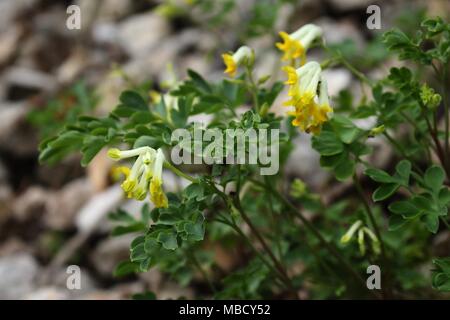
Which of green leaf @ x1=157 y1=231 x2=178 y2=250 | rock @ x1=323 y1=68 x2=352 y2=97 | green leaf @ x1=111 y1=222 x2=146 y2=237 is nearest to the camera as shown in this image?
green leaf @ x1=157 y1=231 x2=178 y2=250

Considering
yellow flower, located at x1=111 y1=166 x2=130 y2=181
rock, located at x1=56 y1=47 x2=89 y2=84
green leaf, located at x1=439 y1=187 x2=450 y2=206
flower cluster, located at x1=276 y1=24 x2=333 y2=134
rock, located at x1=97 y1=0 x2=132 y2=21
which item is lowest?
green leaf, located at x1=439 y1=187 x2=450 y2=206

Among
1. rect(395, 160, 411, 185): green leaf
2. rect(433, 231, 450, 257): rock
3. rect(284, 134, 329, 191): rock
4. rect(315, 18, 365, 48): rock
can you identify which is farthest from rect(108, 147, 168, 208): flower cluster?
rect(315, 18, 365, 48): rock

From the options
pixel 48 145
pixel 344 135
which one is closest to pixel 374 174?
pixel 344 135

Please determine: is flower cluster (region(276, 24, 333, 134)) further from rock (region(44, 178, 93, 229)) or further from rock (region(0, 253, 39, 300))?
rock (region(44, 178, 93, 229))

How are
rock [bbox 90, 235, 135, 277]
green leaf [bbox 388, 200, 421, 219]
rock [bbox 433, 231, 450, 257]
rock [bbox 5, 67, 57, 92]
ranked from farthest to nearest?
rock [bbox 5, 67, 57, 92] < rock [bbox 90, 235, 135, 277] < rock [bbox 433, 231, 450, 257] < green leaf [bbox 388, 200, 421, 219]

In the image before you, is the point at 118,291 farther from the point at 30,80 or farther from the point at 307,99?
the point at 30,80
